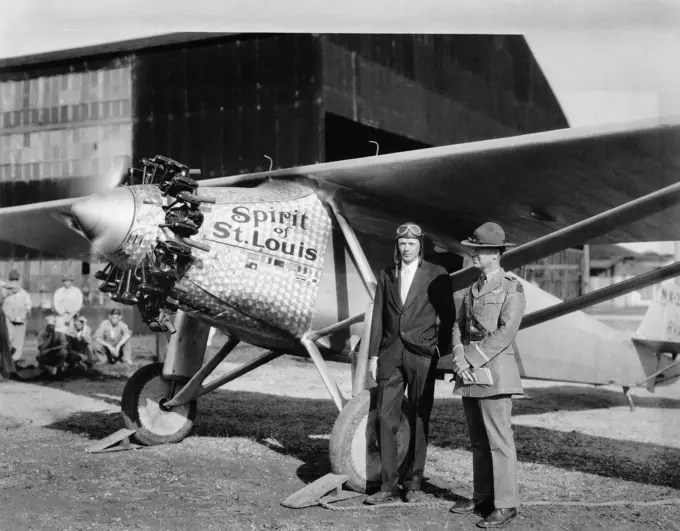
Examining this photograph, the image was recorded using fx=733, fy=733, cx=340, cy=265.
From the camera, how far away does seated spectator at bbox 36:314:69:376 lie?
1229cm

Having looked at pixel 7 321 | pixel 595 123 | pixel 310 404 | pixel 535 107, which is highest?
pixel 535 107

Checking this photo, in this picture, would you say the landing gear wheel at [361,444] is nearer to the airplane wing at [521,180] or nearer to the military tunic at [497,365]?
the military tunic at [497,365]

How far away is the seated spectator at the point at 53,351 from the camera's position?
1229 cm

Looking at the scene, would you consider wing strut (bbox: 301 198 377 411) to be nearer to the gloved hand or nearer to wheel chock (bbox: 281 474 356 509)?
the gloved hand

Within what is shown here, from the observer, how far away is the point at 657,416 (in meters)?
8.75

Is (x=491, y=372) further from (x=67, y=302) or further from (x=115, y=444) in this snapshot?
(x=67, y=302)

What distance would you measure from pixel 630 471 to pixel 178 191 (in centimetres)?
399

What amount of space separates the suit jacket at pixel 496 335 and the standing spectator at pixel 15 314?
424 inches

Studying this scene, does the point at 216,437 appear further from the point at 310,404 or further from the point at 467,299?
the point at 467,299

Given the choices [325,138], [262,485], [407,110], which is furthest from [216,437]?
[407,110]

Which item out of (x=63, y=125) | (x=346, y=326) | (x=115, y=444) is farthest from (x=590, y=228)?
(x=63, y=125)

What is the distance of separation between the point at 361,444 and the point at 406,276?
1122 mm

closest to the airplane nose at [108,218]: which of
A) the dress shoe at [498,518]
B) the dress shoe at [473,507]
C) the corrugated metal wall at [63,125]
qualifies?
the dress shoe at [473,507]

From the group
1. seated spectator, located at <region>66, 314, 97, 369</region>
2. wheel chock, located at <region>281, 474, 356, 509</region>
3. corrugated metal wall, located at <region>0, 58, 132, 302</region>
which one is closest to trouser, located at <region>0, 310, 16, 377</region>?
seated spectator, located at <region>66, 314, 97, 369</region>
